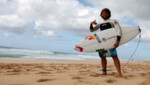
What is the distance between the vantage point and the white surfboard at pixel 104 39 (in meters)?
2.98

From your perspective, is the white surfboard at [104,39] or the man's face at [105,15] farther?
the white surfboard at [104,39]

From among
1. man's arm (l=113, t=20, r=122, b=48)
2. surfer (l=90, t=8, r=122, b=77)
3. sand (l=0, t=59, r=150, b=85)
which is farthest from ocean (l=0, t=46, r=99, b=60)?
man's arm (l=113, t=20, r=122, b=48)

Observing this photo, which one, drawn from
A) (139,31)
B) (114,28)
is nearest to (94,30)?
(114,28)

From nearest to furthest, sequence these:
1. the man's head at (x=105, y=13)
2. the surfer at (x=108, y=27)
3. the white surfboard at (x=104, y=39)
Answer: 1. the surfer at (x=108, y=27)
2. the man's head at (x=105, y=13)
3. the white surfboard at (x=104, y=39)

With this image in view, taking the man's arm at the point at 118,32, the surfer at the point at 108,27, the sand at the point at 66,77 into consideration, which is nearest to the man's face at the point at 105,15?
the surfer at the point at 108,27

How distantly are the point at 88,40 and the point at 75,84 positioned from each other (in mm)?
1492

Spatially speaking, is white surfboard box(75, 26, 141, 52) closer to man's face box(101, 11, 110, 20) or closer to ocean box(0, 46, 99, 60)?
man's face box(101, 11, 110, 20)

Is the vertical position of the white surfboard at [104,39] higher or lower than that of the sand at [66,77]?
higher

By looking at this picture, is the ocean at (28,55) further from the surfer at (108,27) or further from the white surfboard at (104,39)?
the surfer at (108,27)

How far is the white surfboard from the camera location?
2.98m

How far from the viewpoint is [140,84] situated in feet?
6.28

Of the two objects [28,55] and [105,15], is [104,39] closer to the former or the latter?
[105,15]

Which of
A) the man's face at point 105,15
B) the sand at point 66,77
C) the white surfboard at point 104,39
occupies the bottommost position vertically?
the sand at point 66,77

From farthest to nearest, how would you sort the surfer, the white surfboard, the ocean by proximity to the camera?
the ocean < the white surfboard < the surfer
